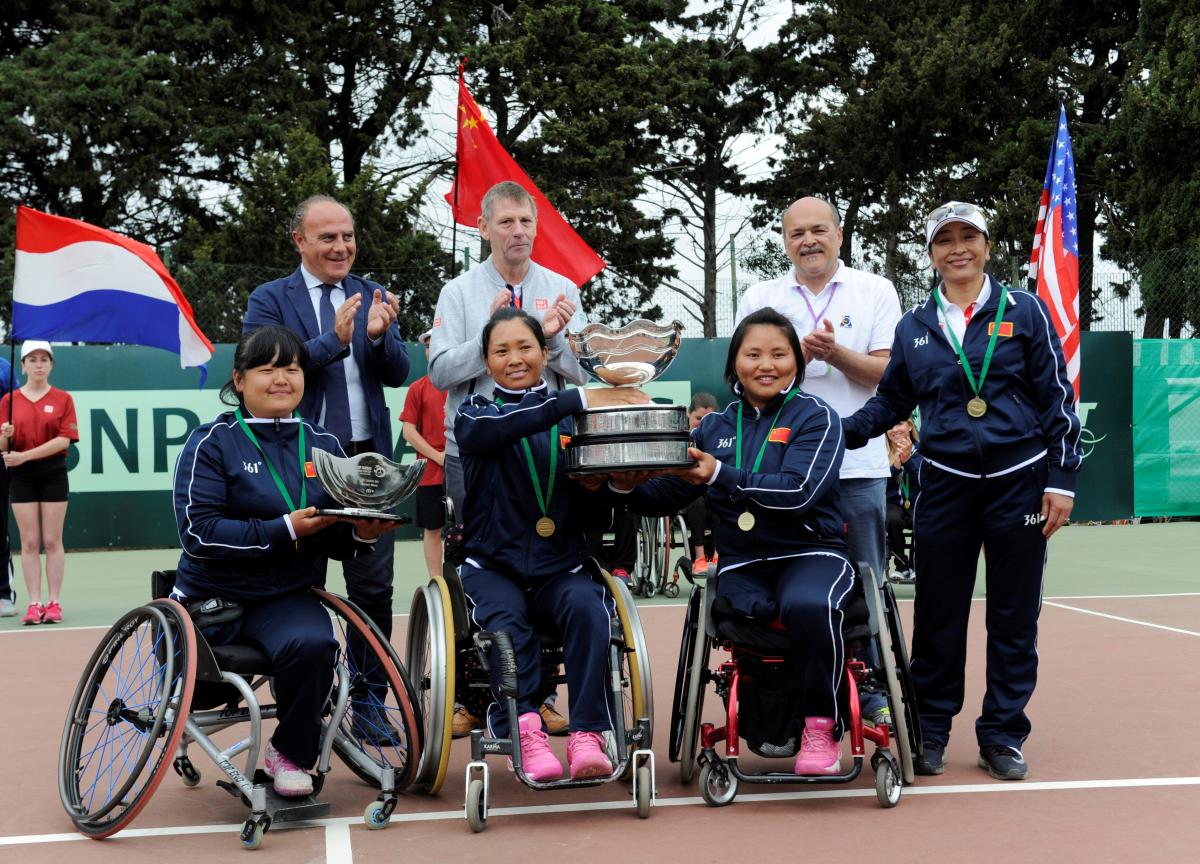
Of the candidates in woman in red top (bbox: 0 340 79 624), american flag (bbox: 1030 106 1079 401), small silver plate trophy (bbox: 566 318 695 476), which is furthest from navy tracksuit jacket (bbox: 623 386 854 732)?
american flag (bbox: 1030 106 1079 401)

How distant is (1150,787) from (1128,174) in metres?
23.2

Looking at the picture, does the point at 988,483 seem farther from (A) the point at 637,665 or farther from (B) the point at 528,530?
(B) the point at 528,530

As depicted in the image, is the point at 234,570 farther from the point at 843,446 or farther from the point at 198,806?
the point at 843,446

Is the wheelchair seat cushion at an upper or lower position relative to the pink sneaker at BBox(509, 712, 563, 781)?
upper

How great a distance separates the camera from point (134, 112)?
24.0 m

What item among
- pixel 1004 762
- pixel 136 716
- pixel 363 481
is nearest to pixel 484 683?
pixel 363 481

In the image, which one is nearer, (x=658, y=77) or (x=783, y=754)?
(x=783, y=754)

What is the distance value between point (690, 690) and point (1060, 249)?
9561mm

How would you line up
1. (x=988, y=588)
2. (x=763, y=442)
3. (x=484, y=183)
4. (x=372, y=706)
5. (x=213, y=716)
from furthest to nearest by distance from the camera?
(x=484, y=183), (x=988, y=588), (x=372, y=706), (x=763, y=442), (x=213, y=716)

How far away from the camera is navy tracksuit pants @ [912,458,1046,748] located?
4117 millimetres

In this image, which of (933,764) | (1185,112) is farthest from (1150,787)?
(1185,112)

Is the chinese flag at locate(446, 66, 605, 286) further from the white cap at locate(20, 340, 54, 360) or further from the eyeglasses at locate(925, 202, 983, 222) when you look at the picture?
the eyeglasses at locate(925, 202, 983, 222)

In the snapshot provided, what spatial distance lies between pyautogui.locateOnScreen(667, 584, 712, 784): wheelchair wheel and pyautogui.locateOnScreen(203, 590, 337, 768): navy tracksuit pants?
101 centimetres

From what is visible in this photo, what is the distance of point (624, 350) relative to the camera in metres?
3.85
